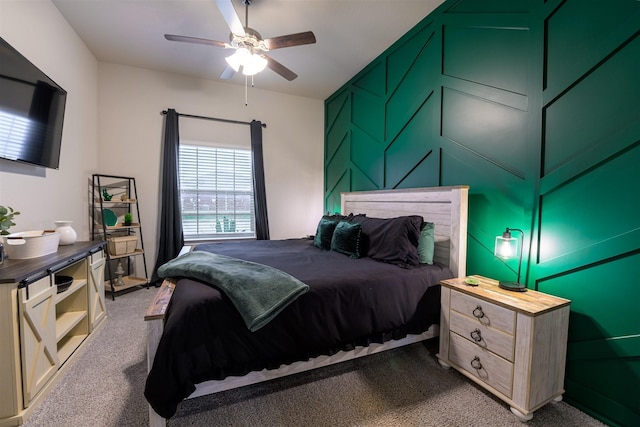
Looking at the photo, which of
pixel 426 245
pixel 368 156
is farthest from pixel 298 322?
pixel 368 156

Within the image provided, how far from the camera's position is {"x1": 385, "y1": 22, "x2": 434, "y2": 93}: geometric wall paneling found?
2.64 meters

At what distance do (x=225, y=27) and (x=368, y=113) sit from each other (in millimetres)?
1876

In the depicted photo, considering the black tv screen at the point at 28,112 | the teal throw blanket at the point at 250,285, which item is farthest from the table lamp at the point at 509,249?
the black tv screen at the point at 28,112

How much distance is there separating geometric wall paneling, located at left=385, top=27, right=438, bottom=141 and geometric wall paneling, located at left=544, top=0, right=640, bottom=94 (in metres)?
0.95

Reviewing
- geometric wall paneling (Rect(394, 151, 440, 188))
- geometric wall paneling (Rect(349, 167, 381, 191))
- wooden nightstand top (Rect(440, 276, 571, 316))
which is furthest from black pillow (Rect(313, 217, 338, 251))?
wooden nightstand top (Rect(440, 276, 571, 316))

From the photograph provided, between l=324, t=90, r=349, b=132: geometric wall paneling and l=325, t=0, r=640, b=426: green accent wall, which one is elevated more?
l=324, t=90, r=349, b=132: geometric wall paneling

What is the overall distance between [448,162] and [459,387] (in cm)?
174

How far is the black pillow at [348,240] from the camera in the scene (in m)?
2.43

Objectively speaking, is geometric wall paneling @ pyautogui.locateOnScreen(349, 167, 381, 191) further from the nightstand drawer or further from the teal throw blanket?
the teal throw blanket

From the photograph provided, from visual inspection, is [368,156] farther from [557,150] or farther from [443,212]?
[557,150]

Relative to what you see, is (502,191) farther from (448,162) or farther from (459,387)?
(459,387)

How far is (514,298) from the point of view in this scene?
1.56m

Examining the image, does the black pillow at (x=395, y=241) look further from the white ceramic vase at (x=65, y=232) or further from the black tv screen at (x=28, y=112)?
the black tv screen at (x=28, y=112)

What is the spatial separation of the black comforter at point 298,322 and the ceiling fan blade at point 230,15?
5.95 ft
